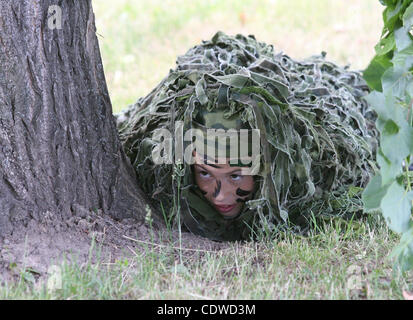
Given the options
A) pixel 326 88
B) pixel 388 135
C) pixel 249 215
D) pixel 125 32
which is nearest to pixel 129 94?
pixel 125 32

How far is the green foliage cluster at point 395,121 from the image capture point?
218 centimetres

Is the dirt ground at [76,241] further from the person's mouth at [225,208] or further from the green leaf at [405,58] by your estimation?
the green leaf at [405,58]

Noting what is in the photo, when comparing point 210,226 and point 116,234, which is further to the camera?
point 210,226

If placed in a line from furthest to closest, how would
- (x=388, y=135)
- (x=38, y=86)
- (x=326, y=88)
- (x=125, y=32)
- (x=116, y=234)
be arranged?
1. (x=125, y=32)
2. (x=326, y=88)
3. (x=116, y=234)
4. (x=38, y=86)
5. (x=388, y=135)

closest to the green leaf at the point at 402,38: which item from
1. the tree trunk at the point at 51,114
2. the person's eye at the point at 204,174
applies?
the person's eye at the point at 204,174

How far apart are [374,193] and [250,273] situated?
0.63 metres

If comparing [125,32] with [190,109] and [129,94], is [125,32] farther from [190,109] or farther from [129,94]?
[190,109]

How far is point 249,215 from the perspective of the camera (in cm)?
325

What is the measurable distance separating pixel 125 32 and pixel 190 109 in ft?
13.5

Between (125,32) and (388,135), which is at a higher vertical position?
(125,32)

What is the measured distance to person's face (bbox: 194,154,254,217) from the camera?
3143 mm

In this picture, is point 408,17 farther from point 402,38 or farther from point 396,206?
point 396,206

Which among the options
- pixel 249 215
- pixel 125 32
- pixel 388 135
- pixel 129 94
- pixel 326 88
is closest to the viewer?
pixel 388 135

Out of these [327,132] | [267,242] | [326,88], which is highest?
[326,88]
